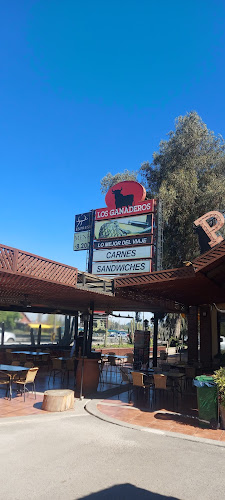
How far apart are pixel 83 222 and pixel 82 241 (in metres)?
1.23

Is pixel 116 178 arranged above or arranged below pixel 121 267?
above

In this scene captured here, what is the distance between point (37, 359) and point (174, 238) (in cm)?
1293

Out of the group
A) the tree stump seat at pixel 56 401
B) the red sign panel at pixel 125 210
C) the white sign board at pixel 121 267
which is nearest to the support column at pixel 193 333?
the white sign board at pixel 121 267

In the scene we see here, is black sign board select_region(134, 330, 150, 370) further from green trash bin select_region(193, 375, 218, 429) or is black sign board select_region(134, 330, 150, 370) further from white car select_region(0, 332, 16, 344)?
white car select_region(0, 332, 16, 344)

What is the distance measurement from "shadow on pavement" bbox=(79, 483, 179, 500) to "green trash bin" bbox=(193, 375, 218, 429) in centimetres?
326

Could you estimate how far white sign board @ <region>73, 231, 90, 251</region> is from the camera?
65.6ft

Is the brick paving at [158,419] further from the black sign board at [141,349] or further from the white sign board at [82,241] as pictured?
the white sign board at [82,241]

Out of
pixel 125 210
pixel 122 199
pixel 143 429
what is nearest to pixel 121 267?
pixel 125 210

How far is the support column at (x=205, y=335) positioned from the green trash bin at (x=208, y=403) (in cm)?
831

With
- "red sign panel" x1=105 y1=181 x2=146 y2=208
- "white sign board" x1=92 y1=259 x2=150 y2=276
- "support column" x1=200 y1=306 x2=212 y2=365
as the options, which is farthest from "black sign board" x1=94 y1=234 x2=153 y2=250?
"support column" x1=200 y1=306 x2=212 y2=365

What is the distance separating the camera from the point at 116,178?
2781 centimetres

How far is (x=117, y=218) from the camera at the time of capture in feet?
56.3

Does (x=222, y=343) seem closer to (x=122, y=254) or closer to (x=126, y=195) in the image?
(x=122, y=254)

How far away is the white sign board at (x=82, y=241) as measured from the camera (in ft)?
65.6
